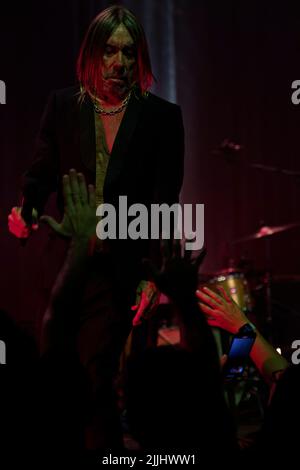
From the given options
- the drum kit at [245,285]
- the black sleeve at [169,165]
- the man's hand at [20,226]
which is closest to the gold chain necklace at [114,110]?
the black sleeve at [169,165]

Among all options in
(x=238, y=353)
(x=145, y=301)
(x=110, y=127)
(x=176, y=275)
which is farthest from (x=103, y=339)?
(x=176, y=275)

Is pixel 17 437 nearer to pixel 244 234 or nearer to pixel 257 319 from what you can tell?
pixel 257 319

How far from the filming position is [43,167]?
7.52ft

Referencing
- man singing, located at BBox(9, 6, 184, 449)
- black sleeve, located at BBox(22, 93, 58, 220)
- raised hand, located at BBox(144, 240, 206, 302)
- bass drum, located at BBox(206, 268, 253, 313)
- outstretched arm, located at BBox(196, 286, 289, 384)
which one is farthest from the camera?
bass drum, located at BBox(206, 268, 253, 313)

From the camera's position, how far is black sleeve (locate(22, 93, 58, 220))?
227cm

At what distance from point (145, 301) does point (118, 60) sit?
2.49 feet

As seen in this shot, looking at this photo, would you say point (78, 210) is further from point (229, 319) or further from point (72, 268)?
point (229, 319)

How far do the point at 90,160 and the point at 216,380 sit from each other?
1.10 meters

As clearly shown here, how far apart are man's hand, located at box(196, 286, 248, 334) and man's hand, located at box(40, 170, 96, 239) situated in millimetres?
572

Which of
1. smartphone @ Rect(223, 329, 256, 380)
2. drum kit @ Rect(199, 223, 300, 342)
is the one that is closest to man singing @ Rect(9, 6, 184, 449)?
smartphone @ Rect(223, 329, 256, 380)

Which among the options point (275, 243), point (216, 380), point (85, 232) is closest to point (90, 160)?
point (85, 232)

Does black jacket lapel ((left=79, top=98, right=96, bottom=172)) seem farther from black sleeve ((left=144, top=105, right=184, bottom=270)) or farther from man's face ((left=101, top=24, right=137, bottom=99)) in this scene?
black sleeve ((left=144, top=105, right=184, bottom=270))
